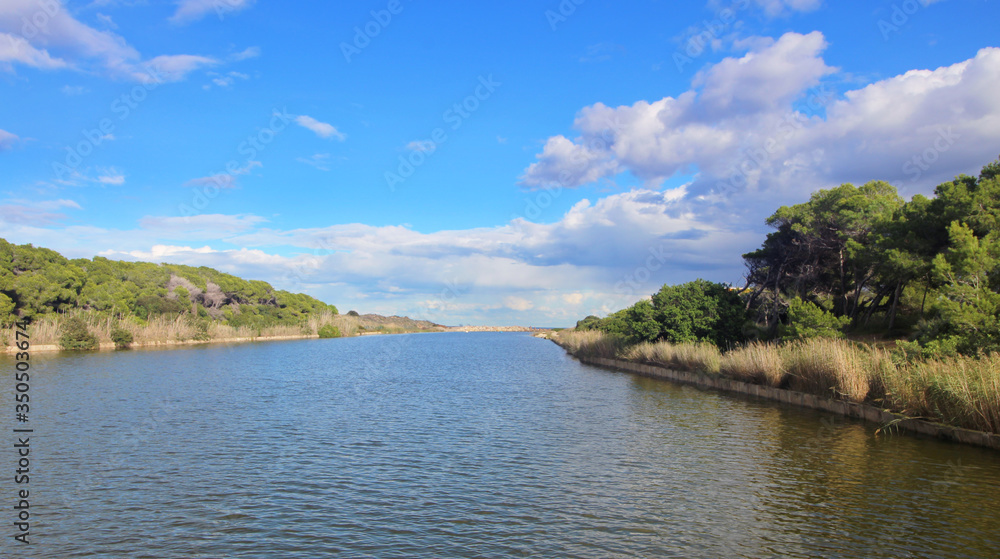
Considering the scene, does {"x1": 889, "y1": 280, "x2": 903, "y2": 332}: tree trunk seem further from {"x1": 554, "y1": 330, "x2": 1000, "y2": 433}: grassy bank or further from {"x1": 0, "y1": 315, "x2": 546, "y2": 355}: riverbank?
{"x1": 0, "y1": 315, "x2": 546, "y2": 355}: riverbank

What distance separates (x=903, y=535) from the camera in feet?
28.1

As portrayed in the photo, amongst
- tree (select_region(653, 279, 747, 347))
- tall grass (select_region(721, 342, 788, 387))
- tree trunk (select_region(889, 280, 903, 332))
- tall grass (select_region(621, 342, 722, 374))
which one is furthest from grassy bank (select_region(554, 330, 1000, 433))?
tree trunk (select_region(889, 280, 903, 332))

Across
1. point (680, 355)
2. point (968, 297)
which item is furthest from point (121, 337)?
point (968, 297)

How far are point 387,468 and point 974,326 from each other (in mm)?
17735

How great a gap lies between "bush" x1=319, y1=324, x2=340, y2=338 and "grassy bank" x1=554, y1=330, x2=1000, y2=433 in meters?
115

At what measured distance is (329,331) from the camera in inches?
5335

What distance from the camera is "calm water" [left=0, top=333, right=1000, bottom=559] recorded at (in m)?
8.48

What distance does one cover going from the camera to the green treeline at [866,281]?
59.4ft

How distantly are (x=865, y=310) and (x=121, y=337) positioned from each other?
237ft

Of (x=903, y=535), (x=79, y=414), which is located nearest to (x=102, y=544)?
(x=903, y=535)

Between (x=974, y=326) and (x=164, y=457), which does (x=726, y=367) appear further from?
(x=164, y=457)

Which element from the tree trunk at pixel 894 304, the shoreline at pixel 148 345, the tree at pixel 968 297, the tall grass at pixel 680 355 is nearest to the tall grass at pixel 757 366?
the tall grass at pixel 680 355

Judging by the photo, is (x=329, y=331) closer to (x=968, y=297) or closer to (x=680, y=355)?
(x=680, y=355)

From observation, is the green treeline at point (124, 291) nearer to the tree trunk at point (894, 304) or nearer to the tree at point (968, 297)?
the tree at point (968, 297)
